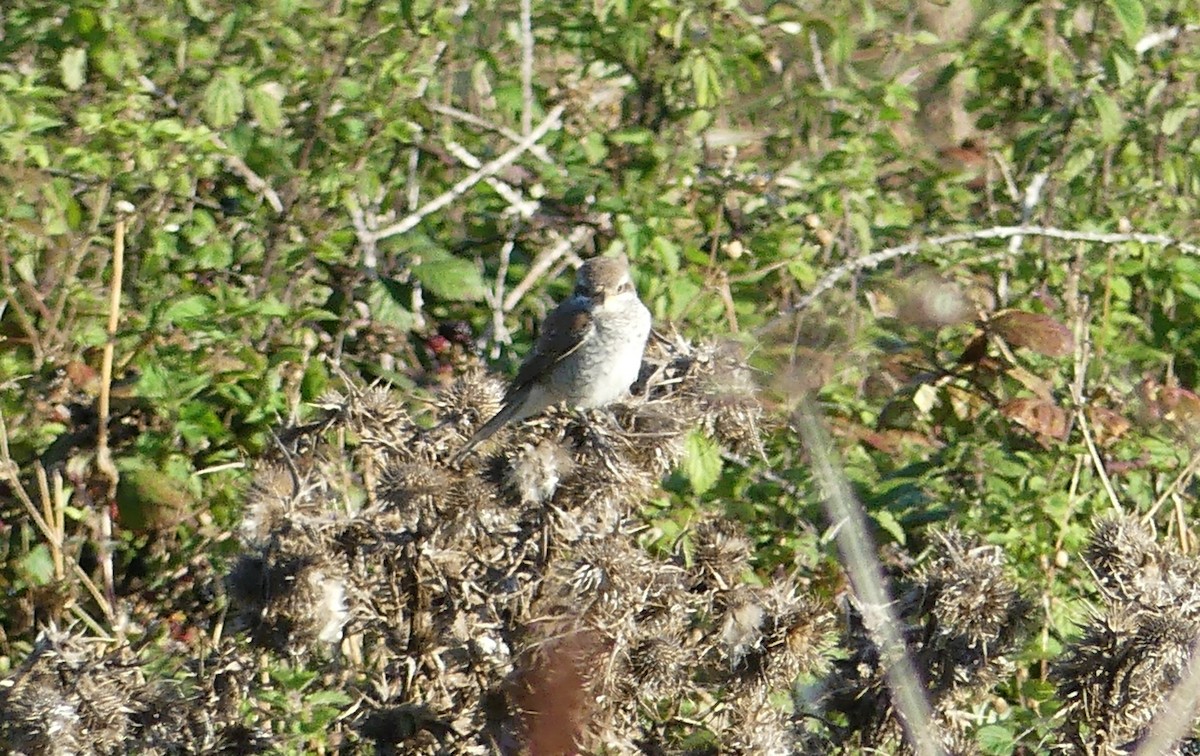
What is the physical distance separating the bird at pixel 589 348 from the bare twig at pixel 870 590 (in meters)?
0.53

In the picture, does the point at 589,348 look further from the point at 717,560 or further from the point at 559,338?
the point at 717,560

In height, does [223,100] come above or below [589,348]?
above

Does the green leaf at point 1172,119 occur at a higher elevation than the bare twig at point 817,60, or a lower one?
higher

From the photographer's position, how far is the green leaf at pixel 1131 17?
5.21 meters

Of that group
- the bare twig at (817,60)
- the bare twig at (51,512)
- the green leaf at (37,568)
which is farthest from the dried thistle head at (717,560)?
the bare twig at (817,60)

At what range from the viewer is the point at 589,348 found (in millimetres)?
4539

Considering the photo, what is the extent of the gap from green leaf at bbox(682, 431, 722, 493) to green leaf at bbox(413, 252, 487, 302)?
3.38 ft

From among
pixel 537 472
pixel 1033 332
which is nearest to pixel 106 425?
pixel 537 472

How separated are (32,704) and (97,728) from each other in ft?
0.45

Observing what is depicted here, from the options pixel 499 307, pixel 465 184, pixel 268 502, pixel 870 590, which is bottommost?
pixel 499 307

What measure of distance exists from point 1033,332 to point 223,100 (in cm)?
253

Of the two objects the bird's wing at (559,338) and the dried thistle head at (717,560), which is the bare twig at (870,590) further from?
the bird's wing at (559,338)

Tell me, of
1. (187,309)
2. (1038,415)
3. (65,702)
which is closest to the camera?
(65,702)

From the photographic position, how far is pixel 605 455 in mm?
3309
